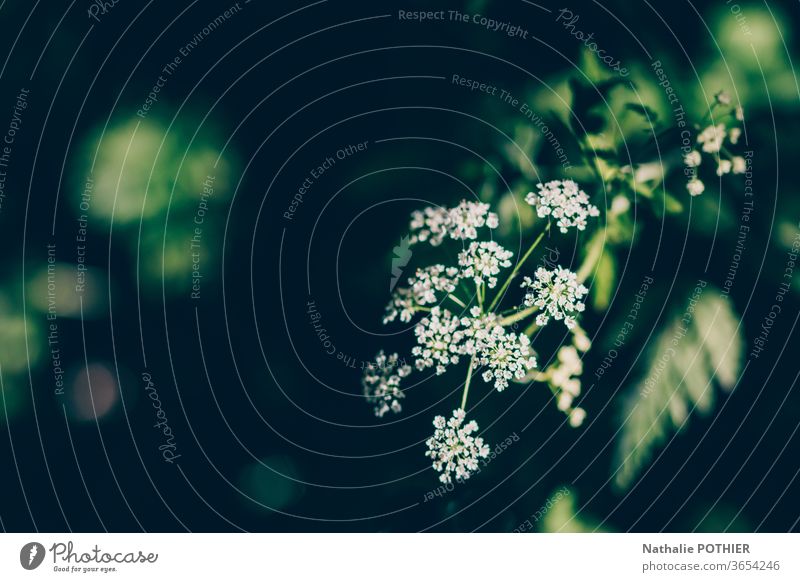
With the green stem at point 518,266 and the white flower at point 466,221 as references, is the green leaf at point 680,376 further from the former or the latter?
the white flower at point 466,221

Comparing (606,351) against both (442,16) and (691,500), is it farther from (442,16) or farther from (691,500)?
(442,16)

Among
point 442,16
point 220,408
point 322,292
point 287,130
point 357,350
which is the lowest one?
point 220,408

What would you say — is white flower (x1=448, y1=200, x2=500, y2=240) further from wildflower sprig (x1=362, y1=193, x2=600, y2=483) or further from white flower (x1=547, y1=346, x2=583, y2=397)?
white flower (x1=547, y1=346, x2=583, y2=397)

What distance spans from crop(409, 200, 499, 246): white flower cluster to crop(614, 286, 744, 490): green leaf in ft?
2.29

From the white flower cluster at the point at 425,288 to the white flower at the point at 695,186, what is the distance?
785 millimetres

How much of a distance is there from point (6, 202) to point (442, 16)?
1.48 meters

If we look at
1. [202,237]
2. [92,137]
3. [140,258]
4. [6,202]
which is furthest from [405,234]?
[6,202]

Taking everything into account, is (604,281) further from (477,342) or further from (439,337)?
(439,337)

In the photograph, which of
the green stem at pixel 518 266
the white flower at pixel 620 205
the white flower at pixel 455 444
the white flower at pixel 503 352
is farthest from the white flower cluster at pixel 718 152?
the white flower at pixel 455 444

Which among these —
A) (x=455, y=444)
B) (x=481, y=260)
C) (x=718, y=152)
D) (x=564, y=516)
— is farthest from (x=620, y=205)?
(x=564, y=516)

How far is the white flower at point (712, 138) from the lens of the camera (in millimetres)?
2092

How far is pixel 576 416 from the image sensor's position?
7.24 ft

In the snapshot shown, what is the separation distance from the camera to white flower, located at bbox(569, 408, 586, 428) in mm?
2207

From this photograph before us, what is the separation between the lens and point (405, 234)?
7.10 feet
